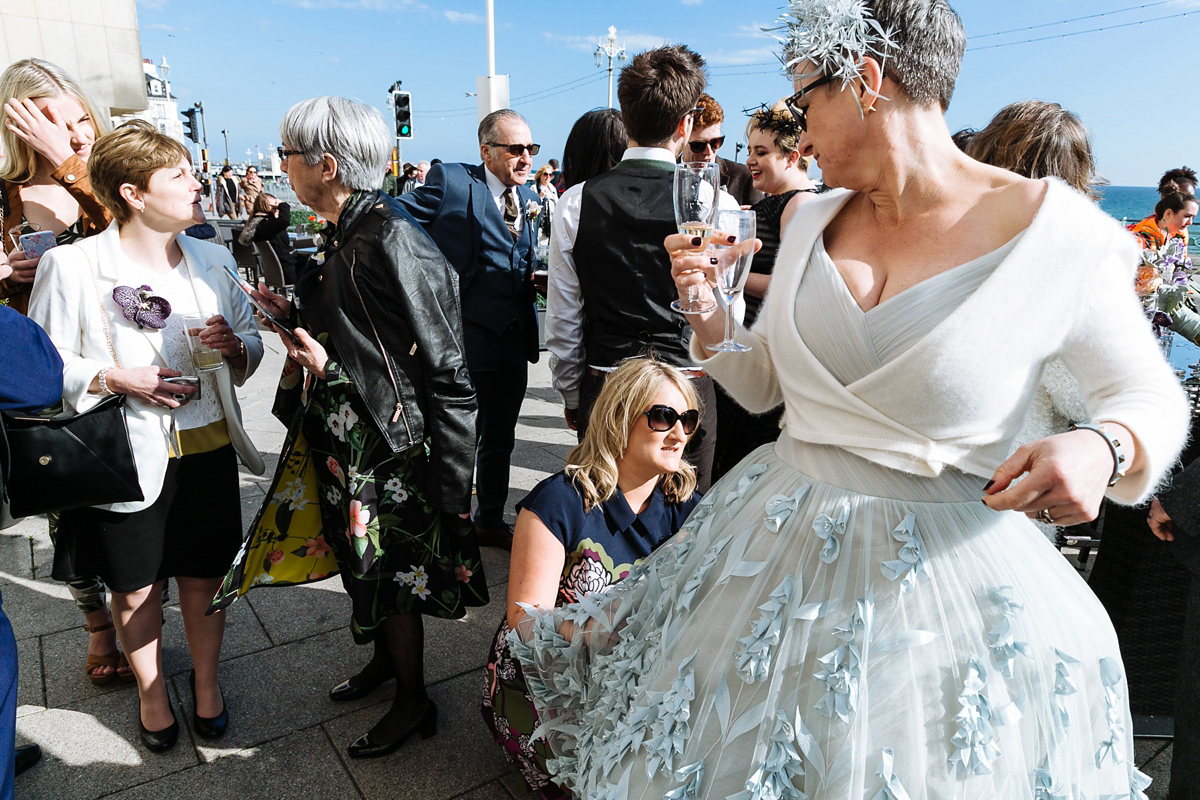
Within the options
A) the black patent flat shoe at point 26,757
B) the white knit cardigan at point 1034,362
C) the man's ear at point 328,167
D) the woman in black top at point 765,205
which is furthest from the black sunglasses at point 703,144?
the black patent flat shoe at point 26,757

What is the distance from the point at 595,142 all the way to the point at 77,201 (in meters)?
2.43

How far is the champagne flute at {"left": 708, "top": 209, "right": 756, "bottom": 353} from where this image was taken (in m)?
1.49

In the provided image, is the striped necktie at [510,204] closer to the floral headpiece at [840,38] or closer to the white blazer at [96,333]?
the white blazer at [96,333]

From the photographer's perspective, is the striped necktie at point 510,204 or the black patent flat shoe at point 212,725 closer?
the black patent flat shoe at point 212,725

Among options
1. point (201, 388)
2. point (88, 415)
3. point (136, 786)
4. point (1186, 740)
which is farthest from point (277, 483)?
point (1186, 740)

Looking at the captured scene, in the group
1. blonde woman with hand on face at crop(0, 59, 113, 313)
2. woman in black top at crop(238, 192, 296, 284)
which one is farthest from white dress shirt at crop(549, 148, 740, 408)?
woman in black top at crop(238, 192, 296, 284)

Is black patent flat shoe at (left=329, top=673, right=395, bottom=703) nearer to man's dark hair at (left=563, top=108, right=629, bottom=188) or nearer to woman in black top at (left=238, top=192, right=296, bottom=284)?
man's dark hair at (left=563, top=108, right=629, bottom=188)

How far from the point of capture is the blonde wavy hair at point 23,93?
2.72 metres

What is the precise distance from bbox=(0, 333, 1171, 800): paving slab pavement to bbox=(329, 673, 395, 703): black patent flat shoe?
27 millimetres

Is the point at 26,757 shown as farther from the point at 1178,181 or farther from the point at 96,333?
the point at 1178,181

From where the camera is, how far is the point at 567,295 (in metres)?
3.18

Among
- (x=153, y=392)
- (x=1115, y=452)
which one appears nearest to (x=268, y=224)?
(x=153, y=392)

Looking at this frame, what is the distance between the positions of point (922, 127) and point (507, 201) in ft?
10.2

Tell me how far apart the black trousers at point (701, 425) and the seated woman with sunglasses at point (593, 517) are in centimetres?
52
